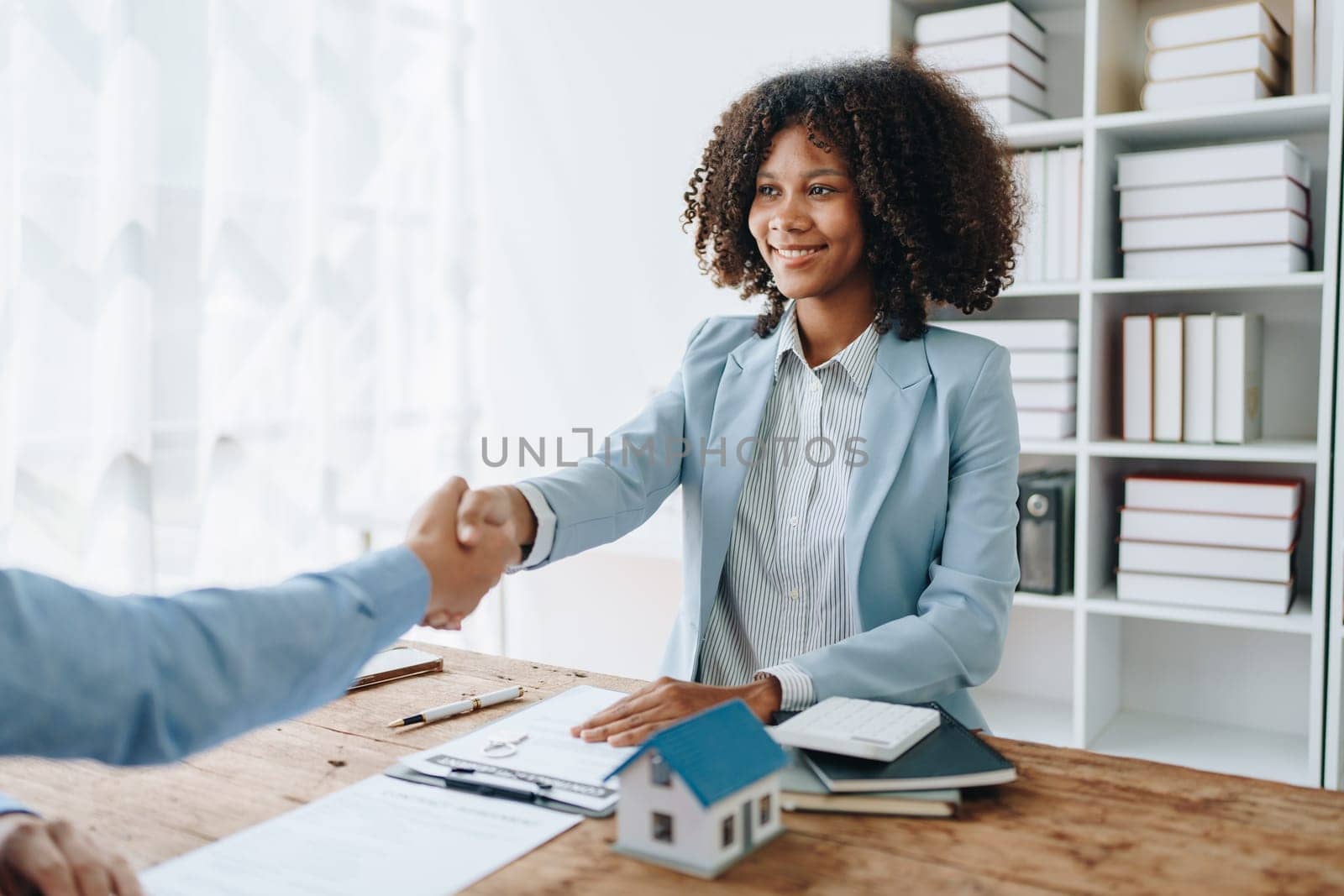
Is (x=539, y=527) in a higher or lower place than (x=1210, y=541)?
higher

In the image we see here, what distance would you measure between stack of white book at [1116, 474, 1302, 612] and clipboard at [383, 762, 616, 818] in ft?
5.84

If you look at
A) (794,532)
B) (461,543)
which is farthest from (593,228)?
(461,543)

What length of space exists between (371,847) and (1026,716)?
213cm

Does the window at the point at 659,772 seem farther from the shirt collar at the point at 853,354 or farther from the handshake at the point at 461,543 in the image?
the shirt collar at the point at 853,354

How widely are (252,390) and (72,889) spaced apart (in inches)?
80.9

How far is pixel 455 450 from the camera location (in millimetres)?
3646

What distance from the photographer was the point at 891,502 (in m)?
1.65

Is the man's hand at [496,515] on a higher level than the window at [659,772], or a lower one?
higher

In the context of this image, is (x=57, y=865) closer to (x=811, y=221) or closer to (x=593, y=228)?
(x=811, y=221)

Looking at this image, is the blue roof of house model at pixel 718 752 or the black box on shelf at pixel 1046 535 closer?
the blue roof of house model at pixel 718 752

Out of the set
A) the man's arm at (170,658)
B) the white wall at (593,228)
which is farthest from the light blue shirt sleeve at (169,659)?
the white wall at (593,228)

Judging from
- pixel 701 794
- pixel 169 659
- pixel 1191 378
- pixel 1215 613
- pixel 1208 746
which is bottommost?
pixel 1208 746

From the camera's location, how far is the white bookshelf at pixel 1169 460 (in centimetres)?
225

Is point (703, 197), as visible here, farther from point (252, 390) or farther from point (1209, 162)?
point (252, 390)
